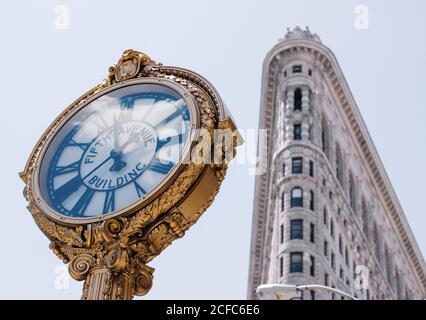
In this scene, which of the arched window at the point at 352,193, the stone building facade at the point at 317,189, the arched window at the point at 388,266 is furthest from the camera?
the arched window at the point at 388,266

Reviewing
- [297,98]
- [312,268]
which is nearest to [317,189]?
[312,268]

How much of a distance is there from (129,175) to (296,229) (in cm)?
5842

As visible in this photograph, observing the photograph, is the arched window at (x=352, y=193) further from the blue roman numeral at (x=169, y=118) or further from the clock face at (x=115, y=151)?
the blue roman numeral at (x=169, y=118)

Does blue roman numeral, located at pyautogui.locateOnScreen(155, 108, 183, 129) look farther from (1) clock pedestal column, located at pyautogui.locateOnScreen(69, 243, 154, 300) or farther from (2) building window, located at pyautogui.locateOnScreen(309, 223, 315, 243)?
(2) building window, located at pyautogui.locateOnScreen(309, 223, 315, 243)

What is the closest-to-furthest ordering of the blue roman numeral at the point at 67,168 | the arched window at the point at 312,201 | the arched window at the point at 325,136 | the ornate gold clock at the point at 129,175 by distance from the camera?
the ornate gold clock at the point at 129,175 < the blue roman numeral at the point at 67,168 < the arched window at the point at 312,201 < the arched window at the point at 325,136

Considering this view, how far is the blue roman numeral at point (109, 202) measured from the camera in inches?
169

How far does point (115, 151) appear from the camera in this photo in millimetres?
4492

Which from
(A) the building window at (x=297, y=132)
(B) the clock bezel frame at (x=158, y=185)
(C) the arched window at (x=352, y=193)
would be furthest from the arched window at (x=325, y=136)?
(B) the clock bezel frame at (x=158, y=185)

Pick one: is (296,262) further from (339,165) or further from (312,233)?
(339,165)

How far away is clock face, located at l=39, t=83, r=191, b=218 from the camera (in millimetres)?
4320

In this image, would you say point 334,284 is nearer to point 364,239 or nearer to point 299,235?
point 299,235

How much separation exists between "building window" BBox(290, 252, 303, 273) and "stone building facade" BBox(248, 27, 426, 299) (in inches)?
2.9
